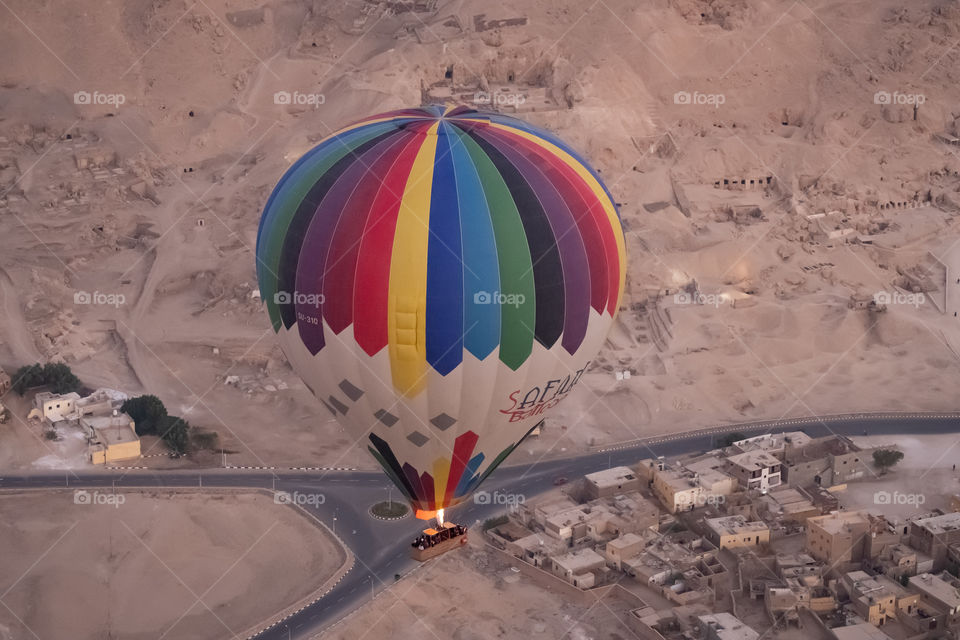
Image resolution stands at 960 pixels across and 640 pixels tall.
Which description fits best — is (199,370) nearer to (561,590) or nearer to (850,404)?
(561,590)

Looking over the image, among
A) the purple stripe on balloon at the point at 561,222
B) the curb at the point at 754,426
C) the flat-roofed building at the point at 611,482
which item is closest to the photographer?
the purple stripe on balloon at the point at 561,222

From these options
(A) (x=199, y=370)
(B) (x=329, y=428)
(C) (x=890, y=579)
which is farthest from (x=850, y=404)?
(A) (x=199, y=370)

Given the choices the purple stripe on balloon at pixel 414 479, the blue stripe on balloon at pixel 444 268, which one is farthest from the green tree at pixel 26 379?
the blue stripe on balloon at pixel 444 268

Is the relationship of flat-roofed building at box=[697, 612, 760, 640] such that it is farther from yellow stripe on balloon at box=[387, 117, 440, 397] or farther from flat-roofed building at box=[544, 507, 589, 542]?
yellow stripe on balloon at box=[387, 117, 440, 397]

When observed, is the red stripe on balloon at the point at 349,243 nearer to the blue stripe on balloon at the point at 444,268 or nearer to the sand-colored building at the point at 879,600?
the blue stripe on balloon at the point at 444,268

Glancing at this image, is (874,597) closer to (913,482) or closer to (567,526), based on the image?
(567,526)

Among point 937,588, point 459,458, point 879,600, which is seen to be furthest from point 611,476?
point 459,458
